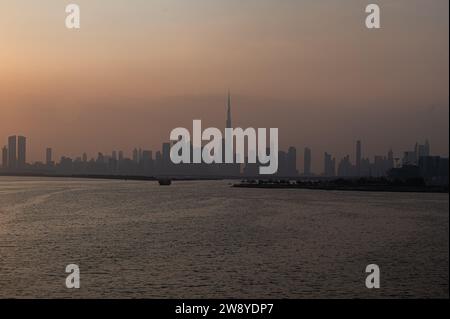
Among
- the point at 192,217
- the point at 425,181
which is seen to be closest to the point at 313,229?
the point at 192,217

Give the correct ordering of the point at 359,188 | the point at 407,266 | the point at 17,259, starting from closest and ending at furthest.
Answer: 1. the point at 407,266
2. the point at 17,259
3. the point at 359,188

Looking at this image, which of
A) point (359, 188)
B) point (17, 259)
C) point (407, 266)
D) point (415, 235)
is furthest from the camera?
point (359, 188)

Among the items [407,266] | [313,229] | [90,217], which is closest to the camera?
[407,266]

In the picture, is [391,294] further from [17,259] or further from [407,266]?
[17,259]

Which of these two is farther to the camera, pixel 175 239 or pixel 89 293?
pixel 175 239

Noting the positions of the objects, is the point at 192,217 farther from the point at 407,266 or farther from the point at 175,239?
the point at 407,266

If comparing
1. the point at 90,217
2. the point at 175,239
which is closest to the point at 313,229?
the point at 175,239
